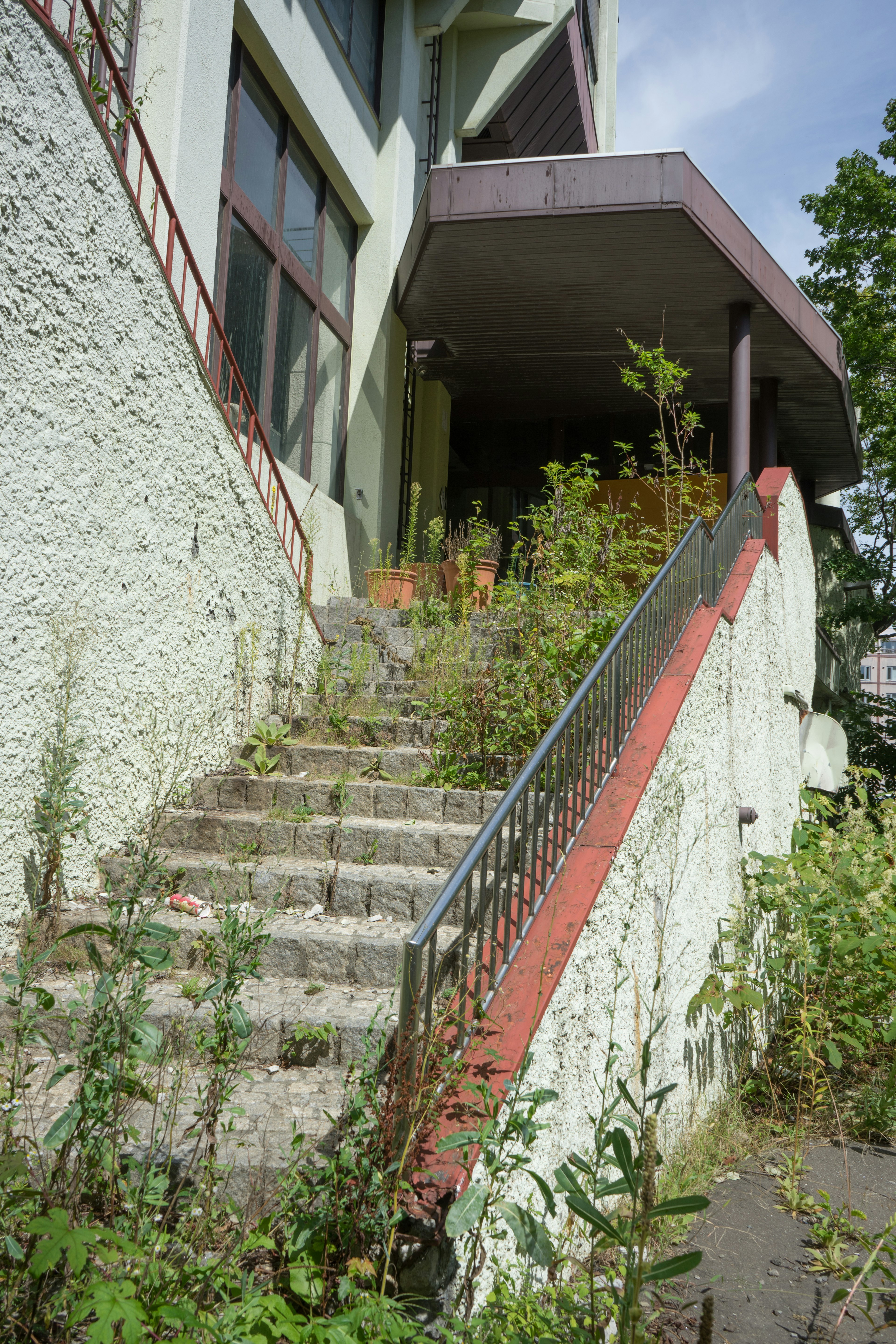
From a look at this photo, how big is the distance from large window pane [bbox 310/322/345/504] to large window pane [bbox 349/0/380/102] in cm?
304

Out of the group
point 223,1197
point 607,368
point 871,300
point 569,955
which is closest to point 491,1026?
point 569,955

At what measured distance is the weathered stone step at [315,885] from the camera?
4.16 meters

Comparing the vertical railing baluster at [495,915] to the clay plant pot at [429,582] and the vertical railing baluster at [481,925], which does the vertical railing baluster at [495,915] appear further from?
the clay plant pot at [429,582]

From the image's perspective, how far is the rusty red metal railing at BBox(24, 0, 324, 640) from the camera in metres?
4.30

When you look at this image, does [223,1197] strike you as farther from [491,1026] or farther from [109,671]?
[109,671]

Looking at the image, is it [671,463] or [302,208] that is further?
[302,208]

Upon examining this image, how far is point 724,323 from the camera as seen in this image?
9.52 m

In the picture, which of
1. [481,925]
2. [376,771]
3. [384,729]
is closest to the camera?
[481,925]

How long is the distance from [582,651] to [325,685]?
2068mm

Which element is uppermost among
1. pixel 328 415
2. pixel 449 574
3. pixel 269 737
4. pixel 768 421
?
pixel 768 421

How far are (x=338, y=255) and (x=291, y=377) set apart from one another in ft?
7.04

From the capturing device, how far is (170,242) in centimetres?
506

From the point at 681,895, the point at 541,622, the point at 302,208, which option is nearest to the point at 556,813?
the point at 681,895

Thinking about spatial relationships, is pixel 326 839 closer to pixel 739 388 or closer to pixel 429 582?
pixel 429 582
